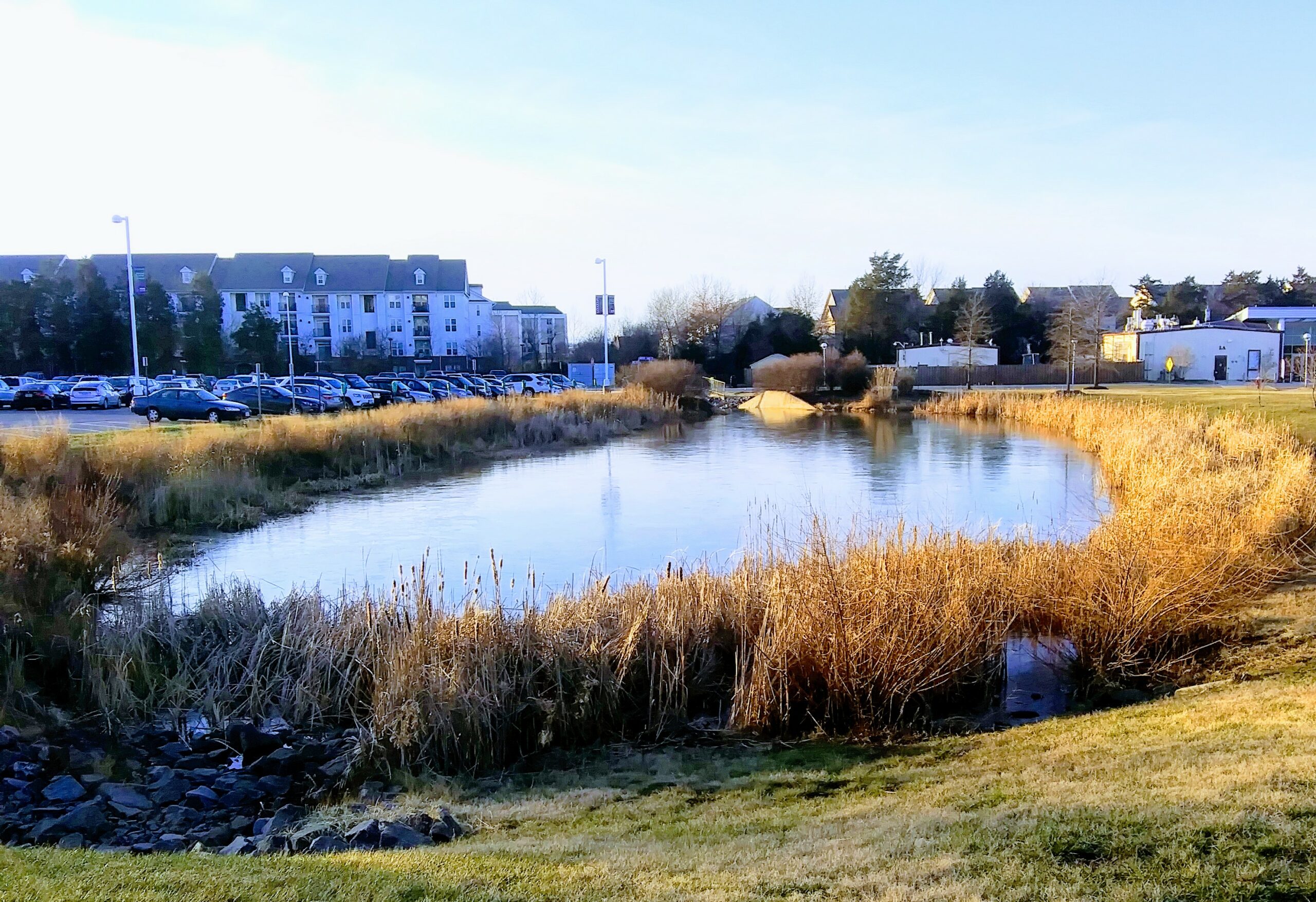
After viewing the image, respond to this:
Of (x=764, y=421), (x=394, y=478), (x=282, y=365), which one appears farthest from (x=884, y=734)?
(x=282, y=365)

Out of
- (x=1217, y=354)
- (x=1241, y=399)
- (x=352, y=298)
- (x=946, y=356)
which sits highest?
(x=352, y=298)

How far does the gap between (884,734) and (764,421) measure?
37.7 metres

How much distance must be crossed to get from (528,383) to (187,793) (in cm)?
4670

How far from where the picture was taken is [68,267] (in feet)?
213

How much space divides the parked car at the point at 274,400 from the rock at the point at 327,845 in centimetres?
3061

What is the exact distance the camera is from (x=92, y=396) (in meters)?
38.6

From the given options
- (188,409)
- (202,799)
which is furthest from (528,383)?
(202,799)

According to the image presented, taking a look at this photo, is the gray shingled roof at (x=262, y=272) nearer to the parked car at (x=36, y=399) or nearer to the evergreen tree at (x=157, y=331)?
the evergreen tree at (x=157, y=331)

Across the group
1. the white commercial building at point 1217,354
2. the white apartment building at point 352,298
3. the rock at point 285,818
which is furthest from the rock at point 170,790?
the white apartment building at point 352,298

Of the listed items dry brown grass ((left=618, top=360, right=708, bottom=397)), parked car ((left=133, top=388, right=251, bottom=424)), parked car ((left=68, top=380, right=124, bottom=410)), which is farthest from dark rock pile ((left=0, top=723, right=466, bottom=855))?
dry brown grass ((left=618, top=360, right=708, bottom=397))

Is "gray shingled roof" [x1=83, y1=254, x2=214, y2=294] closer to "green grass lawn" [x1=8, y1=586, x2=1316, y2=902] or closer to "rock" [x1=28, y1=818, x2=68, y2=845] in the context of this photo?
"rock" [x1=28, y1=818, x2=68, y2=845]

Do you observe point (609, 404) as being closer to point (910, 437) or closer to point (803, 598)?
point (910, 437)

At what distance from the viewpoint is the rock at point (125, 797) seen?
741 cm

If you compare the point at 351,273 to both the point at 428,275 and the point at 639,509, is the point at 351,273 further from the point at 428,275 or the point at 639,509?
the point at 639,509
